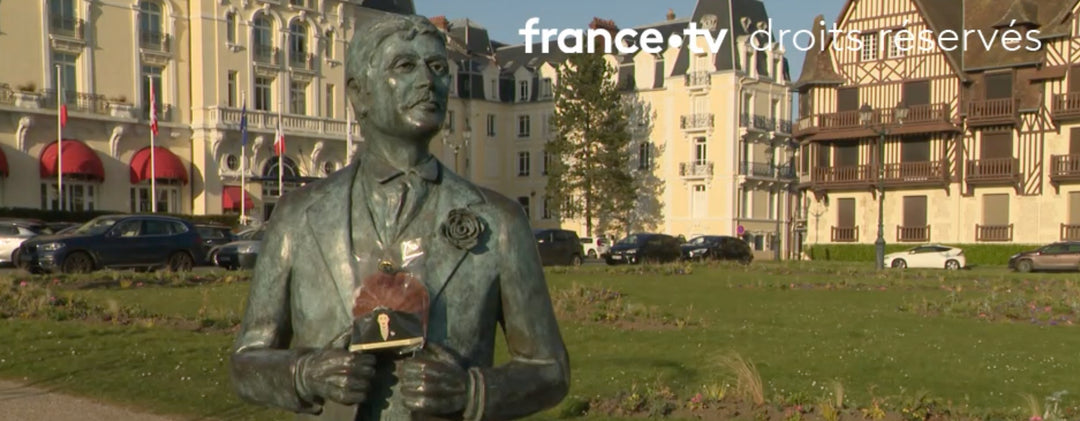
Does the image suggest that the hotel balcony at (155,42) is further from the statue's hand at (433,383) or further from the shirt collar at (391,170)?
the statue's hand at (433,383)

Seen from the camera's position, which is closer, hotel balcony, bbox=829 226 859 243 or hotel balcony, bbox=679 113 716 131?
hotel balcony, bbox=829 226 859 243

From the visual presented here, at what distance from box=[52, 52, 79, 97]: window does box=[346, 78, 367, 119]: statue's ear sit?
1929 inches

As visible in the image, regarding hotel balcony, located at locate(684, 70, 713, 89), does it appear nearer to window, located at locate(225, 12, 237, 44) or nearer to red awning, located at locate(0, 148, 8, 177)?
window, located at locate(225, 12, 237, 44)

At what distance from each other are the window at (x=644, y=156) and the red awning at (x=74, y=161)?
35.1 meters

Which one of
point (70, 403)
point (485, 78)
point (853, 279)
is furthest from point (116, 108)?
point (70, 403)

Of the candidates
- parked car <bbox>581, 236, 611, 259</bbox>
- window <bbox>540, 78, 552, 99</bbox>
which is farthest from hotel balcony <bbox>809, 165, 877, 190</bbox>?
window <bbox>540, 78, 552, 99</bbox>

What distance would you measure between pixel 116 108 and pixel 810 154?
3573 cm

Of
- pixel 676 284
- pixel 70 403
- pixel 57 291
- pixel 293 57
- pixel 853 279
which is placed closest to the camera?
pixel 70 403

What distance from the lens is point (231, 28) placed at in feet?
174

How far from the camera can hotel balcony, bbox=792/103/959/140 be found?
49688 mm

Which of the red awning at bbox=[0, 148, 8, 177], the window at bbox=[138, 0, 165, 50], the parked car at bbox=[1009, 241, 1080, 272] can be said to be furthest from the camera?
the window at bbox=[138, 0, 165, 50]

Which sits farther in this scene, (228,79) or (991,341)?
(228,79)

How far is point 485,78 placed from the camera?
72.4 meters

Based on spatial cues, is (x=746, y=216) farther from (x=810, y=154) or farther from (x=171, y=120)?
(x=171, y=120)
